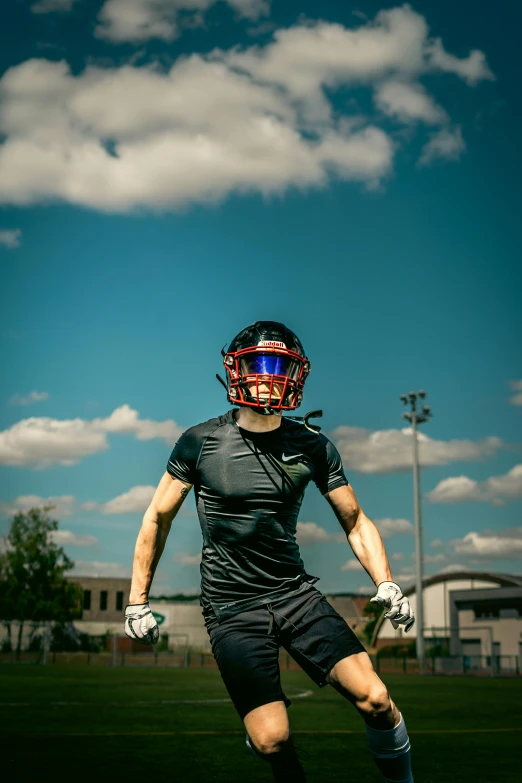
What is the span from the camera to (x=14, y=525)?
2479 inches

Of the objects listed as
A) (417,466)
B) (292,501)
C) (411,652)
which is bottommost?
(411,652)

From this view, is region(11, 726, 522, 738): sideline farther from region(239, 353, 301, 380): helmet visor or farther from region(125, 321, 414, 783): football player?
region(239, 353, 301, 380): helmet visor

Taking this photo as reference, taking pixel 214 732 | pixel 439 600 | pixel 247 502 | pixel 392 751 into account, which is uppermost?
pixel 247 502

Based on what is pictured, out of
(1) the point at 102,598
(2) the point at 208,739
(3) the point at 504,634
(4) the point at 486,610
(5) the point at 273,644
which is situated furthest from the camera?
(1) the point at 102,598

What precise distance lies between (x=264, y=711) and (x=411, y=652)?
239 ft

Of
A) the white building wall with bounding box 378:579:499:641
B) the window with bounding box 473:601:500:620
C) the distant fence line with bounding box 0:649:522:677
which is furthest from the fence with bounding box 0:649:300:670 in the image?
the white building wall with bounding box 378:579:499:641

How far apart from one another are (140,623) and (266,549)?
2.83ft

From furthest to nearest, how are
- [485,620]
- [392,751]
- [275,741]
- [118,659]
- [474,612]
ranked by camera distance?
[474,612], [485,620], [118,659], [392,751], [275,741]

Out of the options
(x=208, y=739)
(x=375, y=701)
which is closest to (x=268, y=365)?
(x=375, y=701)

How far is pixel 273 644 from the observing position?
5.48m

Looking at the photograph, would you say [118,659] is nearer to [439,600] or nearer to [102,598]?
[439,600]

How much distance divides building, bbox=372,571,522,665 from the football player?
55754mm

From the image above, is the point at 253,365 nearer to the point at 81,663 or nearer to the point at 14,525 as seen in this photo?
the point at 81,663

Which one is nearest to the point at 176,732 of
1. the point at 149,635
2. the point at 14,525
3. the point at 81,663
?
the point at 149,635
